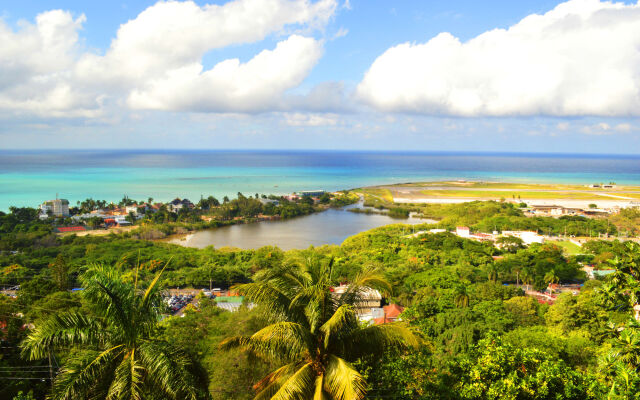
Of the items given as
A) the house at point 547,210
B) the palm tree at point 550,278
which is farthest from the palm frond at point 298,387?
the house at point 547,210

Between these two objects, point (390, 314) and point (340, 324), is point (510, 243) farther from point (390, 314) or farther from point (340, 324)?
point (340, 324)

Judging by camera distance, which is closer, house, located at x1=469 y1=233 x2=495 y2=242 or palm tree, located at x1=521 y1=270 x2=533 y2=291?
palm tree, located at x1=521 y1=270 x2=533 y2=291

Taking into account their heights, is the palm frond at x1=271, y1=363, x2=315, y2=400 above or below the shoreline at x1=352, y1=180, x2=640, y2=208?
above

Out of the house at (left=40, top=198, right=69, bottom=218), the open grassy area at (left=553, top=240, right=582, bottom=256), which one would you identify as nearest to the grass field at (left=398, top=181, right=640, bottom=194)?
the open grassy area at (left=553, top=240, right=582, bottom=256)

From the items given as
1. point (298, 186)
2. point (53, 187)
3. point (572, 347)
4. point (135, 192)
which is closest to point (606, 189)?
point (298, 186)

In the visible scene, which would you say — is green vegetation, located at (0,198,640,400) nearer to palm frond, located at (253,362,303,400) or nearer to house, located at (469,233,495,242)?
palm frond, located at (253,362,303,400)

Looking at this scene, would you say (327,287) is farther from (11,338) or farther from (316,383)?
(11,338)

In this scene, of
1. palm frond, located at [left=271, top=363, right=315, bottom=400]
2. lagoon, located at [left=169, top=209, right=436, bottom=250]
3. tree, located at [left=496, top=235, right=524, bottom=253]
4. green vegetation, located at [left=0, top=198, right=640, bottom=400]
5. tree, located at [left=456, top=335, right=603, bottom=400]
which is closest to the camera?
palm frond, located at [left=271, top=363, right=315, bottom=400]
